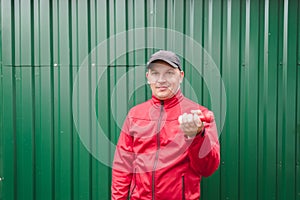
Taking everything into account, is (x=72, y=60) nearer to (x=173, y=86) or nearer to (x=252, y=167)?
(x=173, y=86)

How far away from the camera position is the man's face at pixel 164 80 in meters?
2.75

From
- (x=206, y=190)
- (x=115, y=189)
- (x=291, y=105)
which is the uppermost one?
(x=291, y=105)

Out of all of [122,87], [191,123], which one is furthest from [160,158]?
[122,87]

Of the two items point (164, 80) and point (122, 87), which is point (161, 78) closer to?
point (164, 80)

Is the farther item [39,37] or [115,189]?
[39,37]

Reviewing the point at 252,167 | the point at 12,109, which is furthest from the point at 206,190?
the point at 12,109

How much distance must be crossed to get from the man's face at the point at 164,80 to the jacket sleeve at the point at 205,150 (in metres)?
0.38

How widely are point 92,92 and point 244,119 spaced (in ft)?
4.83

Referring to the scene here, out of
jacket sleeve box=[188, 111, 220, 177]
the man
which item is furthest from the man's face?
jacket sleeve box=[188, 111, 220, 177]

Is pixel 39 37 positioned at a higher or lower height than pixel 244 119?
higher

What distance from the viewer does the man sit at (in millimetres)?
2660

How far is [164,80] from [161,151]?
0.52m

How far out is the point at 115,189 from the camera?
2.80m

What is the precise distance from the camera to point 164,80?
9.07 ft
